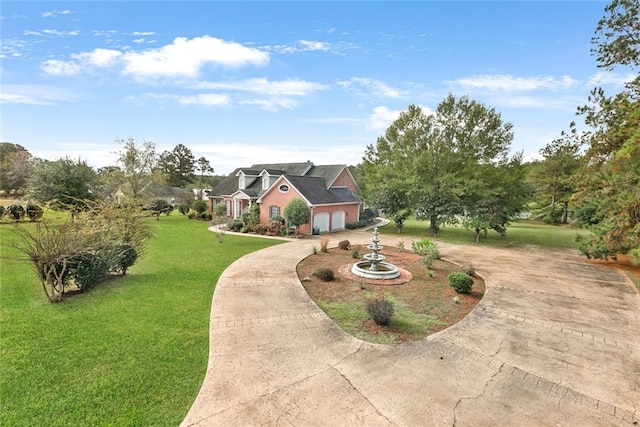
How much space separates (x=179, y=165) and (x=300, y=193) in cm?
4892

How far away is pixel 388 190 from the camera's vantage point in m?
26.7

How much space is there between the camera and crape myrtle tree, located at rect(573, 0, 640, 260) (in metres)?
11.6

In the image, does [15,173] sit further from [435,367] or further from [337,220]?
[435,367]

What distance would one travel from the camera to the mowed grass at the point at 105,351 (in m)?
5.00

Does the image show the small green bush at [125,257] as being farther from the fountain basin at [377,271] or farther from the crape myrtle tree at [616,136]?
the crape myrtle tree at [616,136]

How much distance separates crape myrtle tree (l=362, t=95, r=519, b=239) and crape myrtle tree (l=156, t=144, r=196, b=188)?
51.6m

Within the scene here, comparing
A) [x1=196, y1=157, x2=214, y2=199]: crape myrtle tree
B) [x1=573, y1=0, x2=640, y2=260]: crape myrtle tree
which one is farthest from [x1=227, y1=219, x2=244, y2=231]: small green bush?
[x1=196, y1=157, x2=214, y2=199]: crape myrtle tree

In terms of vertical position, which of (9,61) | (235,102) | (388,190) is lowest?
(388,190)

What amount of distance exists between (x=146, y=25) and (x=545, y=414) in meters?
19.9

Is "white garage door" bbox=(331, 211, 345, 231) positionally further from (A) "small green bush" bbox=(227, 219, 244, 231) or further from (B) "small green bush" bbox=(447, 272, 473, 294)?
(B) "small green bush" bbox=(447, 272, 473, 294)

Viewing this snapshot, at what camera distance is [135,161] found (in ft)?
106

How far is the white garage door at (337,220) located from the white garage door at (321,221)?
97cm

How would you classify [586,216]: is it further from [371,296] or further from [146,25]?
[146,25]

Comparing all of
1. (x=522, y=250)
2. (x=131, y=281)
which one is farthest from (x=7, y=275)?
(x=522, y=250)
